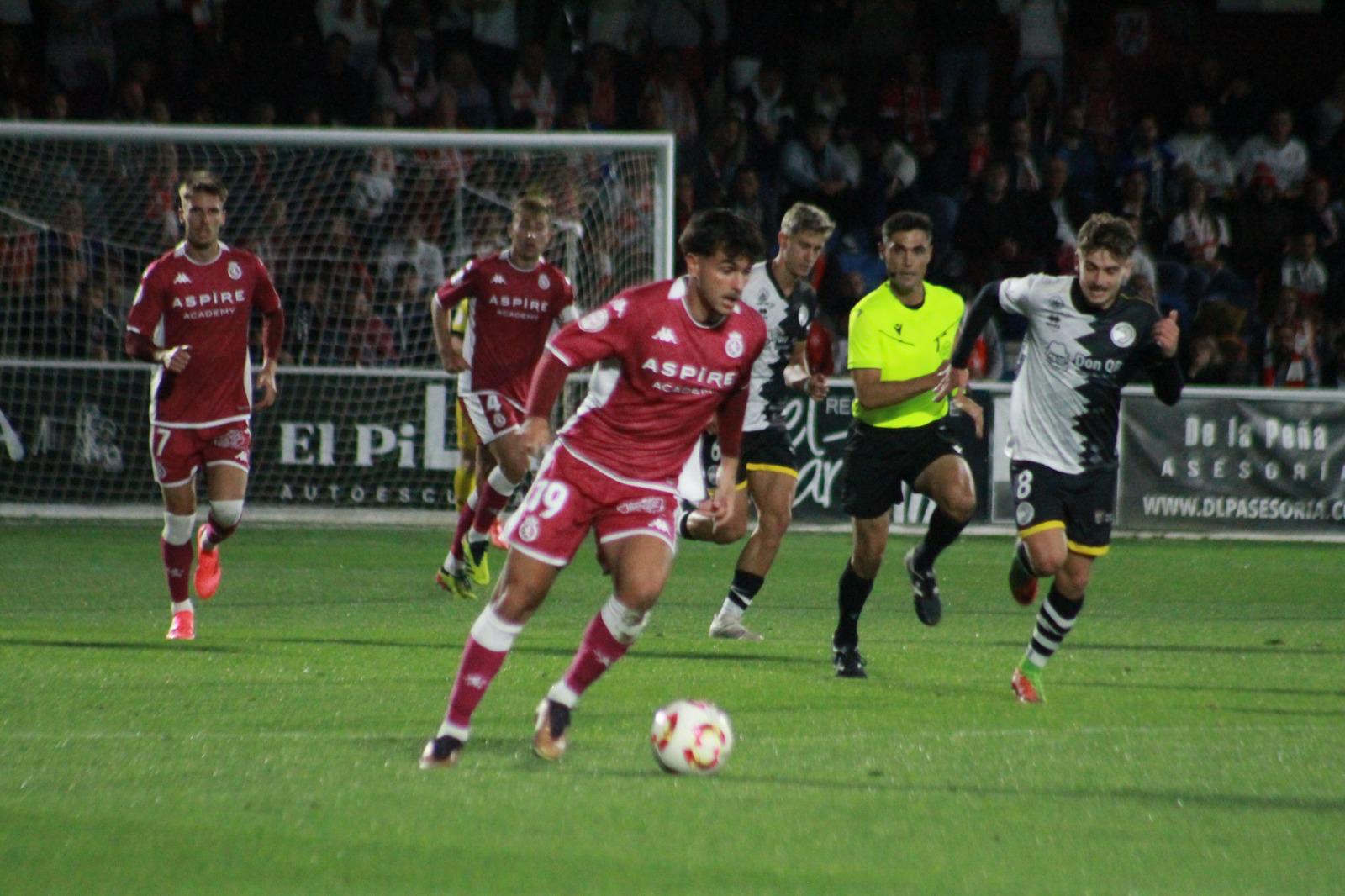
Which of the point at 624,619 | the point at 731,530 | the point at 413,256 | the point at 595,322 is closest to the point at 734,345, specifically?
the point at 595,322

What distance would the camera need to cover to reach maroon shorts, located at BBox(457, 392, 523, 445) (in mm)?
11297

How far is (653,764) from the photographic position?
5840mm

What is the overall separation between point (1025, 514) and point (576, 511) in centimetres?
241

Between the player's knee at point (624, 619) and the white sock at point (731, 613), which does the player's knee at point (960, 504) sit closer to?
the white sock at point (731, 613)

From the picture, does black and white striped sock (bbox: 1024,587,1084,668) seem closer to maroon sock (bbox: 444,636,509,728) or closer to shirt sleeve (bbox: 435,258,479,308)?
maroon sock (bbox: 444,636,509,728)

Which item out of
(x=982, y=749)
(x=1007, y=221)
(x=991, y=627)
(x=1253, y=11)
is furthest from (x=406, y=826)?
(x=1253, y=11)

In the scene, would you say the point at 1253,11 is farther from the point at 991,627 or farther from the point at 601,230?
the point at 991,627

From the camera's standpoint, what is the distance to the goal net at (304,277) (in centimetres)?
1509

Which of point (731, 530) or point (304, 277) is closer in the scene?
point (731, 530)

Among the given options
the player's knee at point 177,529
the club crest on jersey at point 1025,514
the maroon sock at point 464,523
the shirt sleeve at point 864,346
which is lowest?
the maroon sock at point 464,523

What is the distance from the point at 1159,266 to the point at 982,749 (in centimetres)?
1208

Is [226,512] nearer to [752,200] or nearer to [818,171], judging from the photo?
[752,200]

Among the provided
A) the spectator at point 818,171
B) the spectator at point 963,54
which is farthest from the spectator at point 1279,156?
the spectator at point 818,171

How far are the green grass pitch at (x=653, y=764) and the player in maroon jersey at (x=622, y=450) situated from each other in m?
0.34
